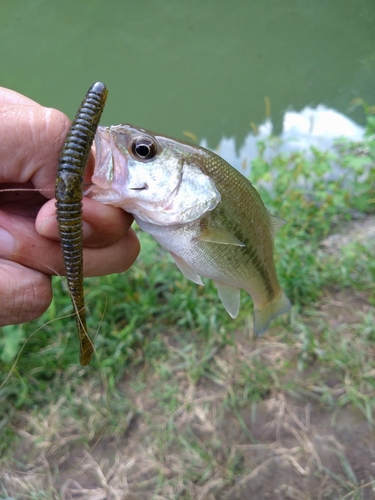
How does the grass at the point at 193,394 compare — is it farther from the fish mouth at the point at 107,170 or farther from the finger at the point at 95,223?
the fish mouth at the point at 107,170

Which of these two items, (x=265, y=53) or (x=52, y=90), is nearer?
(x=52, y=90)

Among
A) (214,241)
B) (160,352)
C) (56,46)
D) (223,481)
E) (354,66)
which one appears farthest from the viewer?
(56,46)

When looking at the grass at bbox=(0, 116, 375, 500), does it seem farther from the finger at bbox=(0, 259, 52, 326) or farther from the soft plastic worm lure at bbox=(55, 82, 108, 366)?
the soft plastic worm lure at bbox=(55, 82, 108, 366)

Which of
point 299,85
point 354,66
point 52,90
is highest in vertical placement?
point 354,66

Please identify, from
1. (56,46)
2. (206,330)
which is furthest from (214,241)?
(56,46)

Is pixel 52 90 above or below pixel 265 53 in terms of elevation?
below

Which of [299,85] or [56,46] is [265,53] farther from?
[56,46]

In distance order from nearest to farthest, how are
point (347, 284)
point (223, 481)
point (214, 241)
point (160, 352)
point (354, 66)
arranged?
point (214, 241) → point (223, 481) → point (160, 352) → point (347, 284) → point (354, 66)

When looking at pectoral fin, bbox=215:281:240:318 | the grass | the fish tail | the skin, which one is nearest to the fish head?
the skin
